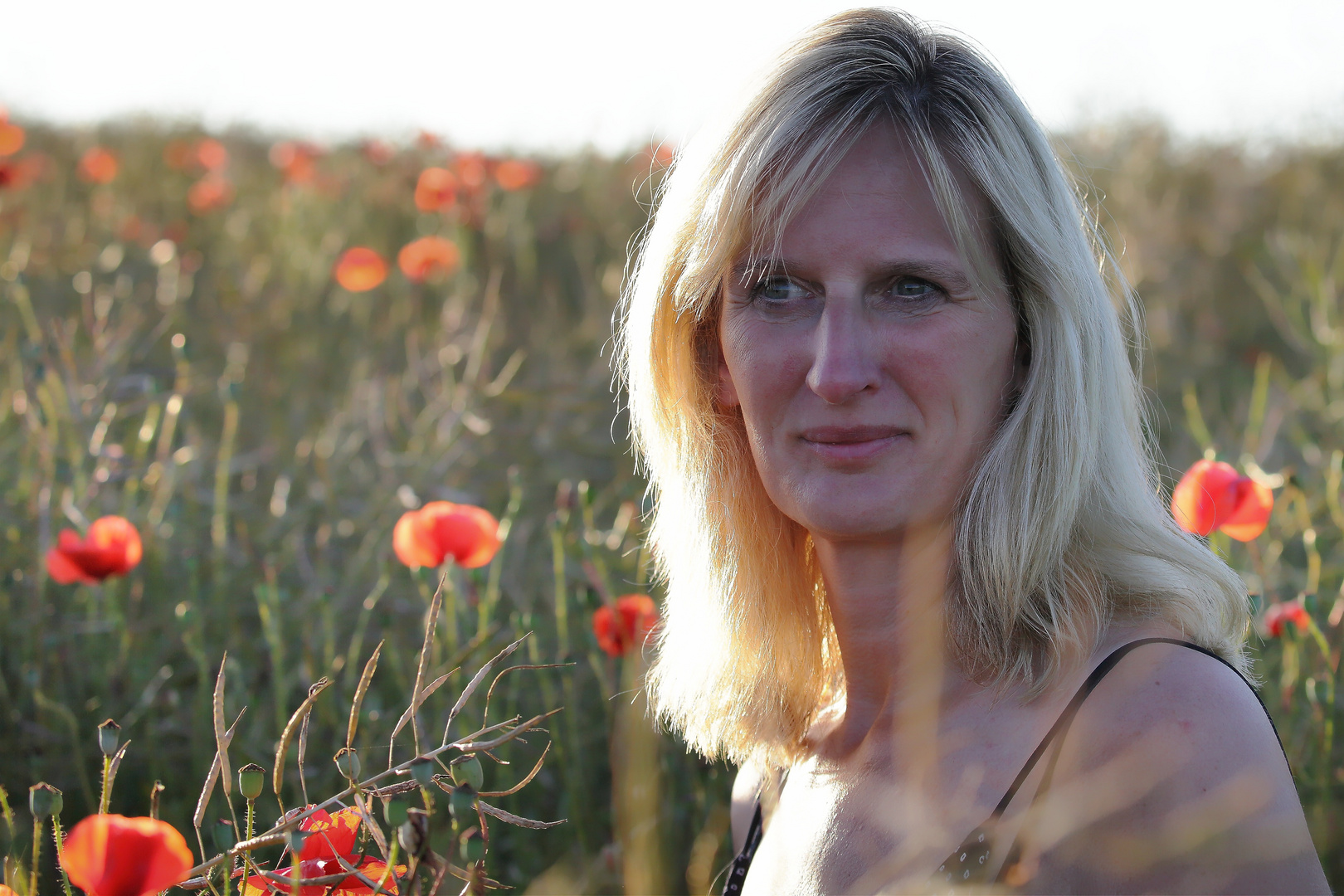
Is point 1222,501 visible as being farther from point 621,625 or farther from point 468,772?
point 468,772

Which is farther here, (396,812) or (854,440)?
(854,440)

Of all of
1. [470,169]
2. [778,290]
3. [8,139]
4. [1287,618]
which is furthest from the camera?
[470,169]

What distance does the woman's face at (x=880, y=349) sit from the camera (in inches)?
52.5

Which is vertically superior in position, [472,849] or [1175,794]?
[472,849]

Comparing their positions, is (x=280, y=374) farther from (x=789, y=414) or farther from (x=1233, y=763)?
(x=1233, y=763)

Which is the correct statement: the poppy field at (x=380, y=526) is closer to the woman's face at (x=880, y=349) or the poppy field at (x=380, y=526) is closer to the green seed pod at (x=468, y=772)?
the green seed pod at (x=468, y=772)

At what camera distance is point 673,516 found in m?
1.83

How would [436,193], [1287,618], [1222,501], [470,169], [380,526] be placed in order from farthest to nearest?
[470,169] → [436,193] → [380,526] → [1287,618] → [1222,501]

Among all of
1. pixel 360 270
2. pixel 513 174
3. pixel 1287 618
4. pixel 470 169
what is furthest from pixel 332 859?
pixel 470 169

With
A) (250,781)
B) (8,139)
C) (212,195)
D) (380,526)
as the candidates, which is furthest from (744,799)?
(212,195)

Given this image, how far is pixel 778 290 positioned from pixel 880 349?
0.16 metres

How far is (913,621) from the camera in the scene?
Result: 148 centimetres

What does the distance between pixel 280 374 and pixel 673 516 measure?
10.5 feet

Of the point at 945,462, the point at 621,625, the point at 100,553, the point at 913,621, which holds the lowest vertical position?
the point at 621,625
